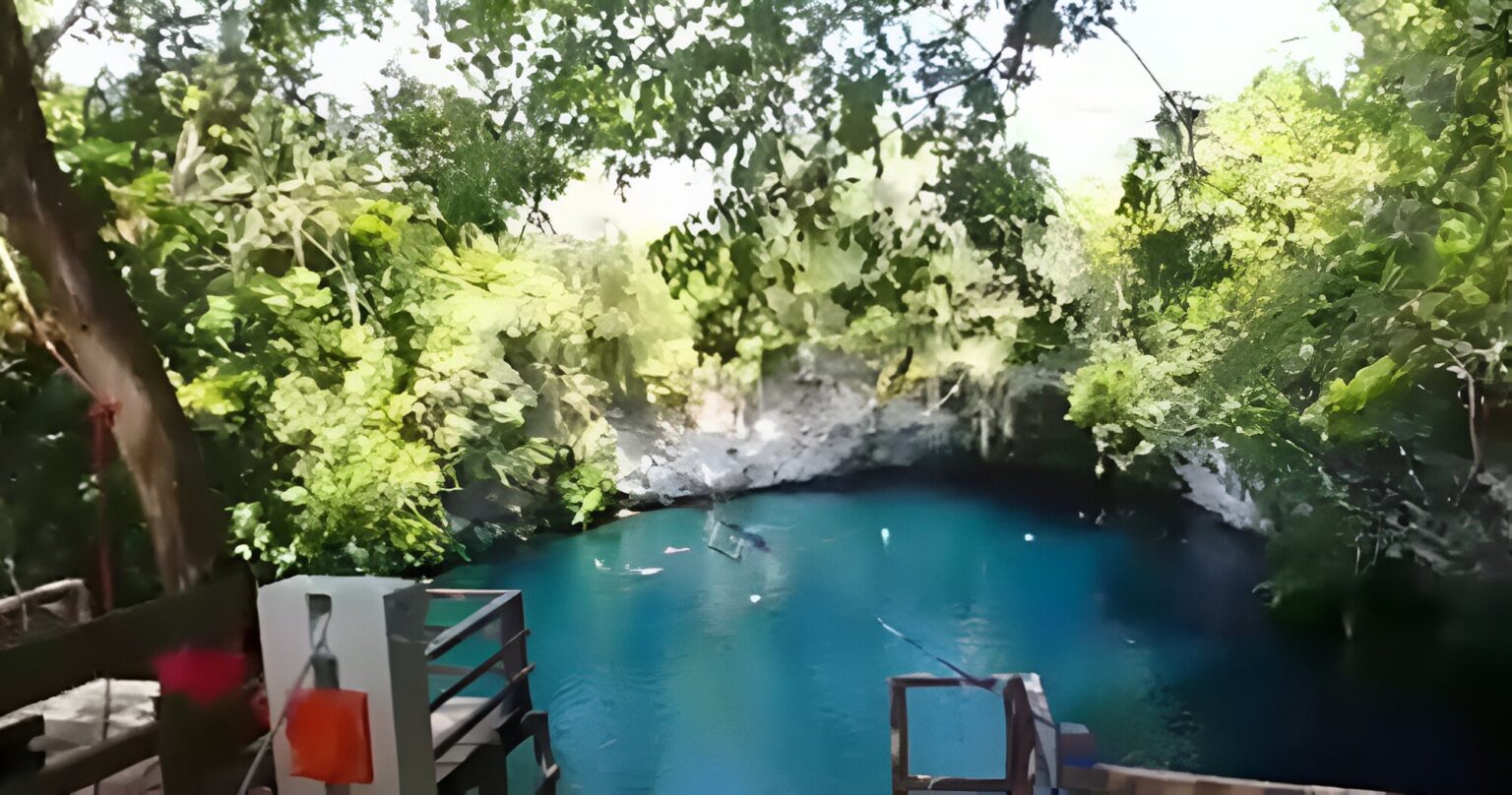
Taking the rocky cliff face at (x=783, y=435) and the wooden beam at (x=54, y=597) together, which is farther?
the wooden beam at (x=54, y=597)

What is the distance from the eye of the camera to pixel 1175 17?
1.29 meters

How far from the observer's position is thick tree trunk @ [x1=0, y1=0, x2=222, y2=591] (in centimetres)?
146

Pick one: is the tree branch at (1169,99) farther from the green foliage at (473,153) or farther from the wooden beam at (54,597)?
the wooden beam at (54,597)

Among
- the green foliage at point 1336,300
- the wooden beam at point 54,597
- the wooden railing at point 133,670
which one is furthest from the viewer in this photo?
the wooden beam at point 54,597

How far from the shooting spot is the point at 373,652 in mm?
1337

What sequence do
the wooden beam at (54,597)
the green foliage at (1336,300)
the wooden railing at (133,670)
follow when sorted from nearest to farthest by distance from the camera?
1. the green foliage at (1336,300)
2. the wooden railing at (133,670)
3. the wooden beam at (54,597)

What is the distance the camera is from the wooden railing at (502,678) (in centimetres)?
144

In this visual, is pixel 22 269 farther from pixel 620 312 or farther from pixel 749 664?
pixel 749 664

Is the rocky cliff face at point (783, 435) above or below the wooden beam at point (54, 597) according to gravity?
above

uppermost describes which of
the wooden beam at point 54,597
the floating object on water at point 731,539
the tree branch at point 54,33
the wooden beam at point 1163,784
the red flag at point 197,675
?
the tree branch at point 54,33

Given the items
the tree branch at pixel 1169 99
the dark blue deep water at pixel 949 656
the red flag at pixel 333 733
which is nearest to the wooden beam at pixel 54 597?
the red flag at pixel 333 733

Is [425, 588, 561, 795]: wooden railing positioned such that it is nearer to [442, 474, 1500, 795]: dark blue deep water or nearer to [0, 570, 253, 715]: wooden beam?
[442, 474, 1500, 795]: dark blue deep water

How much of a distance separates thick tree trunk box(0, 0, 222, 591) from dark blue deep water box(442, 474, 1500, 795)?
2.31 ft

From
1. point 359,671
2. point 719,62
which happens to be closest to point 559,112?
point 719,62
